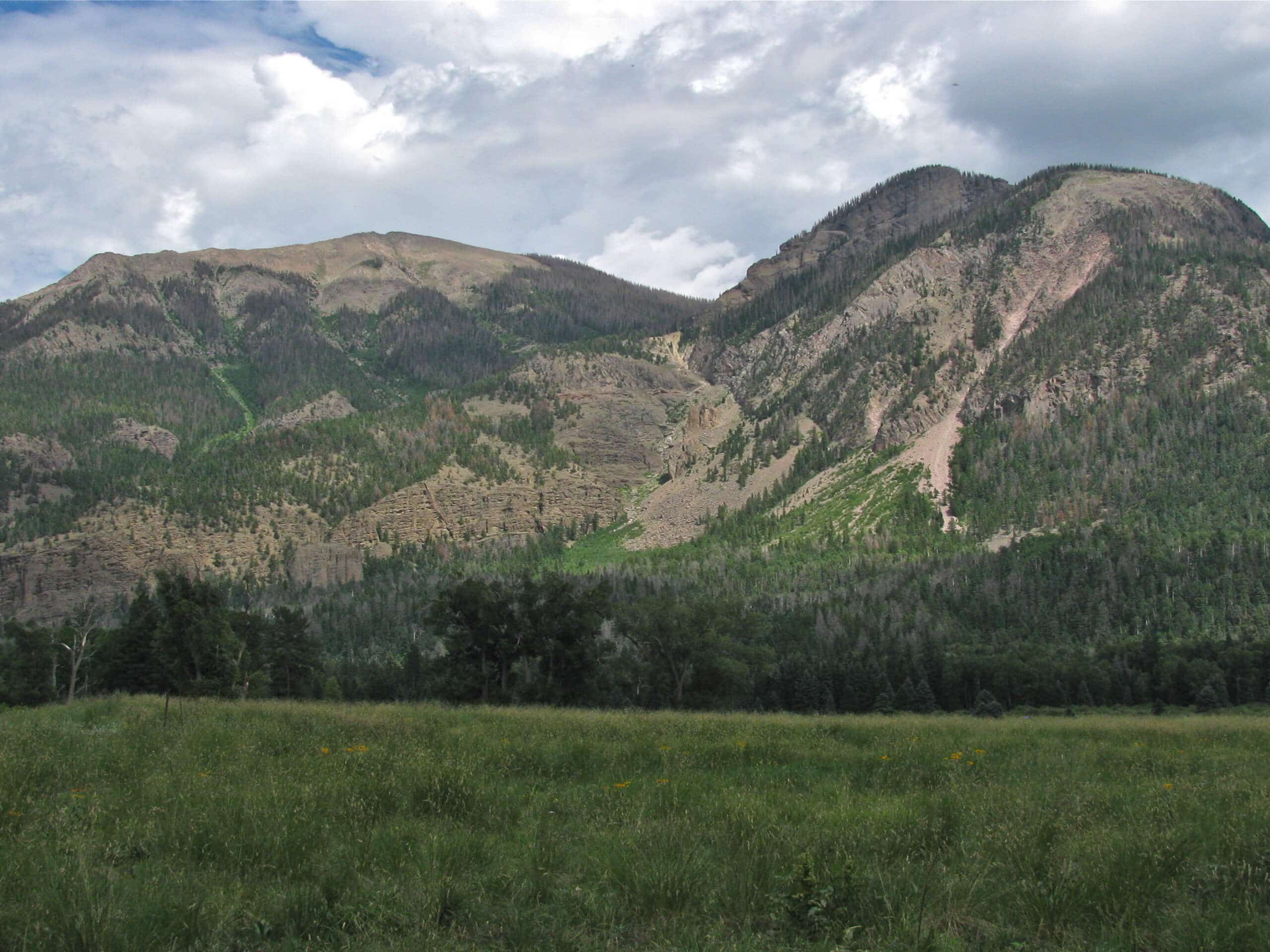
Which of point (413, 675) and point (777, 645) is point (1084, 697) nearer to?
point (777, 645)

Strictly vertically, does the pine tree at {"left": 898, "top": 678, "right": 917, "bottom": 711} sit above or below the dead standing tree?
below

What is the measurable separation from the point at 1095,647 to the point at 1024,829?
105 meters

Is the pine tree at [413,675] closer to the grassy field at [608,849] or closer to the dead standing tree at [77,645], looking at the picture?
the dead standing tree at [77,645]

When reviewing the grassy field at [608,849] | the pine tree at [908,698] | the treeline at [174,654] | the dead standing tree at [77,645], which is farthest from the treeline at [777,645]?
the grassy field at [608,849]

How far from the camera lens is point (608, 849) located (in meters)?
8.47

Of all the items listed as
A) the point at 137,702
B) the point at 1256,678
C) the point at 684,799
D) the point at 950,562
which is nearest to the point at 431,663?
the point at 137,702

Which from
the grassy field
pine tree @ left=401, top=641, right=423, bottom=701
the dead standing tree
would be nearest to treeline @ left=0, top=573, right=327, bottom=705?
the dead standing tree

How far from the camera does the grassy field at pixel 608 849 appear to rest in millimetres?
6887

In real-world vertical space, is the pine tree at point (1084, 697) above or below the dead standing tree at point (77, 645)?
below

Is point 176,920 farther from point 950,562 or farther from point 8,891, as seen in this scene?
point 950,562

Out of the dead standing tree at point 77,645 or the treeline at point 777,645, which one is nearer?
the dead standing tree at point 77,645

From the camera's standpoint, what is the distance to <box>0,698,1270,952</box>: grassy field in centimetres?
689

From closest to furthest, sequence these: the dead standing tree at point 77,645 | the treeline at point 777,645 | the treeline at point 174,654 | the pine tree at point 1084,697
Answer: the dead standing tree at point 77,645 < the treeline at point 777,645 < the treeline at point 174,654 < the pine tree at point 1084,697

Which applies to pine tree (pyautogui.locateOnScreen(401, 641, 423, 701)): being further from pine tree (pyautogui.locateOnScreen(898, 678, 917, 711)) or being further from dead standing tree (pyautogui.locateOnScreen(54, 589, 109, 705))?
pine tree (pyautogui.locateOnScreen(898, 678, 917, 711))
